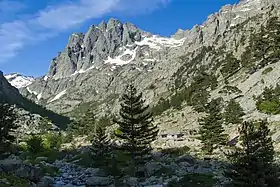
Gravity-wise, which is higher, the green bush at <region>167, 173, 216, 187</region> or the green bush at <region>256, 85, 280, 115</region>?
the green bush at <region>256, 85, 280, 115</region>

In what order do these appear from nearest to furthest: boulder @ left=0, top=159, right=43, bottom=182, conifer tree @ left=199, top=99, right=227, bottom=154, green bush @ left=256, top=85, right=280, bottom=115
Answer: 1. boulder @ left=0, top=159, right=43, bottom=182
2. conifer tree @ left=199, top=99, right=227, bottom=154
3. green bush @ left=256, top=85, right=280, bottom=115

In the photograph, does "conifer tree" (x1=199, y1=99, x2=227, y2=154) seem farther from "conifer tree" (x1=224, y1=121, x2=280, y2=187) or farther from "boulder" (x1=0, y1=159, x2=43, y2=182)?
"conifer tree" (x1=224, y1=121, x2=280, y2=187)

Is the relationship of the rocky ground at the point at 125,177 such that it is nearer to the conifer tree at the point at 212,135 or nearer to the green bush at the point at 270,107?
the conifer tree at the point at 212,135

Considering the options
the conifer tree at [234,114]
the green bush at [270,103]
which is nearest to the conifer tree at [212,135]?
the green bush at [270,103]

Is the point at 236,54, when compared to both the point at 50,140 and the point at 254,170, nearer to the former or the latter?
the point at 50,140

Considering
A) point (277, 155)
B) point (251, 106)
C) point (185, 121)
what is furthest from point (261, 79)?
point (277, 155)

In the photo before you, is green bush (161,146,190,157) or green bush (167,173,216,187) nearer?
green bush (167,173,216,187)

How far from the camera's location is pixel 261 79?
99375 mm

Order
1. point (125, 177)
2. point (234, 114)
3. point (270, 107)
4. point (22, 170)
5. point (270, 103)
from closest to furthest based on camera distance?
1. point (22, 170)
2. point (125, 177)
3. point (270, 107)
4. point (270, 103)
5. point (234, 114)

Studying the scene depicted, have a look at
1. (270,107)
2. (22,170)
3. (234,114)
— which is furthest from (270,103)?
(22,170)

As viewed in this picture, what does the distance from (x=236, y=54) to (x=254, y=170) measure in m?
161

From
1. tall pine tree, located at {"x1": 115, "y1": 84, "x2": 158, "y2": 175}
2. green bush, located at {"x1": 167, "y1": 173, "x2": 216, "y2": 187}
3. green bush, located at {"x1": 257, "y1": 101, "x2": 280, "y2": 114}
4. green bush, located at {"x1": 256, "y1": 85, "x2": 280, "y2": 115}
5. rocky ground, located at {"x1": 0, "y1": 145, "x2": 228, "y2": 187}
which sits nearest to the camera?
green bush, located at {"x1": 167, "y1": 173, "x2": 216, "y2": 187}

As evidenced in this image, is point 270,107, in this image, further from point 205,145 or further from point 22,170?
point 22,170

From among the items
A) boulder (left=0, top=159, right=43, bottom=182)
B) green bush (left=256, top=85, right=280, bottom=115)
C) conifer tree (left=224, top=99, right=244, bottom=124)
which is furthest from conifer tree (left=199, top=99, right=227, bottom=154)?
boulder (left=0, top=159, right=43, bottom=182)
